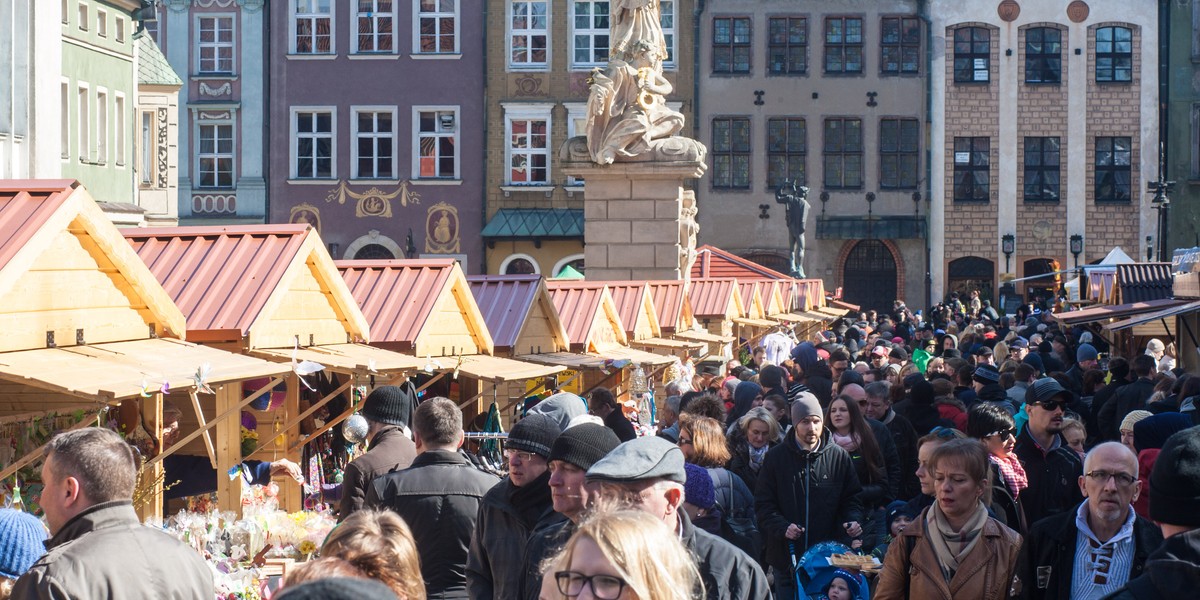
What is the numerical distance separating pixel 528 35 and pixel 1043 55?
43.2ft

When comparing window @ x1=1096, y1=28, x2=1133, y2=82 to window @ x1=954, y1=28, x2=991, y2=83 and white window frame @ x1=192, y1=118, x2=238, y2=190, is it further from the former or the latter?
white window frame @ x1=192, y1=118, x2=238, y2=190

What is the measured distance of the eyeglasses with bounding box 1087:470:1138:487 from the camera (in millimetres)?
5761

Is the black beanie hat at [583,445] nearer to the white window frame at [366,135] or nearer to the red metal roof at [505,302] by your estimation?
the red metal roof at [505,302]

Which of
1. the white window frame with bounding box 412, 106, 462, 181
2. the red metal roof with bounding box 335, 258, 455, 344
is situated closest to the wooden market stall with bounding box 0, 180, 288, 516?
the red metal roof with bounding box 335, 258, 455, 344

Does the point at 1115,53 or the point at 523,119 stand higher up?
the point at 1115,53

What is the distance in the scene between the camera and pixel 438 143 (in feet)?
143

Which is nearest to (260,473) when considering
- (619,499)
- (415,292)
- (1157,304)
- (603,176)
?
(415,292)

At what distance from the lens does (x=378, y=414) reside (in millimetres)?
7996

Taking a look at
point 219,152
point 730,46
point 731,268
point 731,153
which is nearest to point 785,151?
point 731,153

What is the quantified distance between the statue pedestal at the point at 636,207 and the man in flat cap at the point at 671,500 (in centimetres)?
1514

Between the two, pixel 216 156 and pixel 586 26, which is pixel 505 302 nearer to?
pixel 586 26

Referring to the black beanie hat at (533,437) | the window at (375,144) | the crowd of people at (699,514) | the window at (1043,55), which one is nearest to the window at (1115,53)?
the window at (1043,55)

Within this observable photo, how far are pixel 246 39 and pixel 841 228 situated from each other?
1562 cm

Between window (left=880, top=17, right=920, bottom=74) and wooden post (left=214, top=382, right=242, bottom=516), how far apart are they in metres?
35.8
